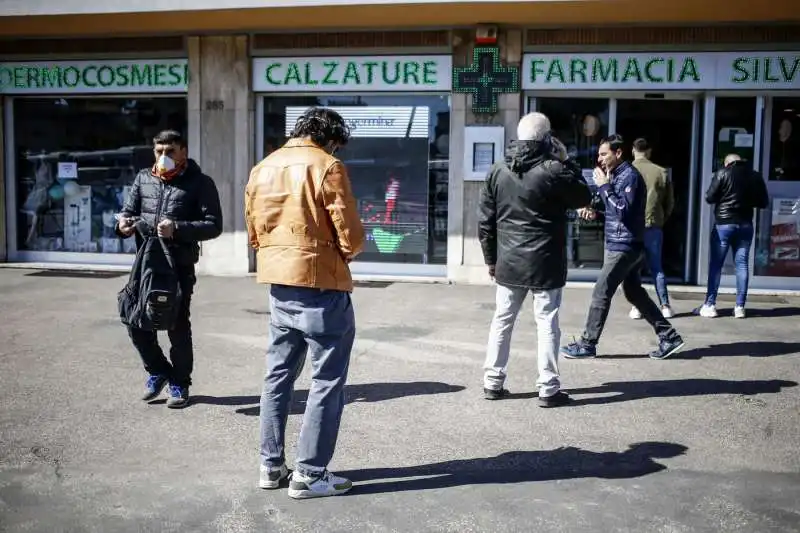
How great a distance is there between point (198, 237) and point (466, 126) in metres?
6.84

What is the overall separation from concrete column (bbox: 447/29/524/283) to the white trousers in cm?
592

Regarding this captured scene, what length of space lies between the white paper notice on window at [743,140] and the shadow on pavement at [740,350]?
426cm

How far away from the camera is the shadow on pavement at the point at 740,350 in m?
7.44

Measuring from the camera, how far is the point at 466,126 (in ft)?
39.0

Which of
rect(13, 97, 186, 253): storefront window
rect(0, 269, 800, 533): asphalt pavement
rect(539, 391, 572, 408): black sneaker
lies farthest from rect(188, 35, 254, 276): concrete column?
rect(539, 391, 572, 408): black sneaker

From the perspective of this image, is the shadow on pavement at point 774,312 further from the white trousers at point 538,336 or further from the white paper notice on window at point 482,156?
the white trousers at point 538,336

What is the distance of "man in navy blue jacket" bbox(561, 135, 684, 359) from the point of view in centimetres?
699

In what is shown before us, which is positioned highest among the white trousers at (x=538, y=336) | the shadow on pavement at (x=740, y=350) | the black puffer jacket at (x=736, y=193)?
the black puffer jacket at (x=736, y=193)

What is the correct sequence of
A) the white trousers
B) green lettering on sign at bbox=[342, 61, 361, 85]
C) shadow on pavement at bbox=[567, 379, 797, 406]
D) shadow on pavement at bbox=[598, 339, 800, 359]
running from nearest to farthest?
the white trousers < shadow on pavement at bbox=[567, 379, 797, 406] < shadow on pavement at bbox=[598, 339, 800, 359] < green lettering on sign at bbox=[342, 61, 361, 85]

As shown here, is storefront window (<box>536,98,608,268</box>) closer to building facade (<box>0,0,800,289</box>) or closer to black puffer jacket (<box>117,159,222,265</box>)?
building facade (<box>0,0,800,289</box>)

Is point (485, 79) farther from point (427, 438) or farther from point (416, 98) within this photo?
point (427, 438)

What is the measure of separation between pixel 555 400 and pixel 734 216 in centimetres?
451

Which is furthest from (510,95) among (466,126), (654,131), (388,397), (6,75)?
(6,75)

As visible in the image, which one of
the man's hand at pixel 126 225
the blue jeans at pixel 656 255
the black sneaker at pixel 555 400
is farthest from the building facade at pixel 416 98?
the black sneaker at pixel 555 400
